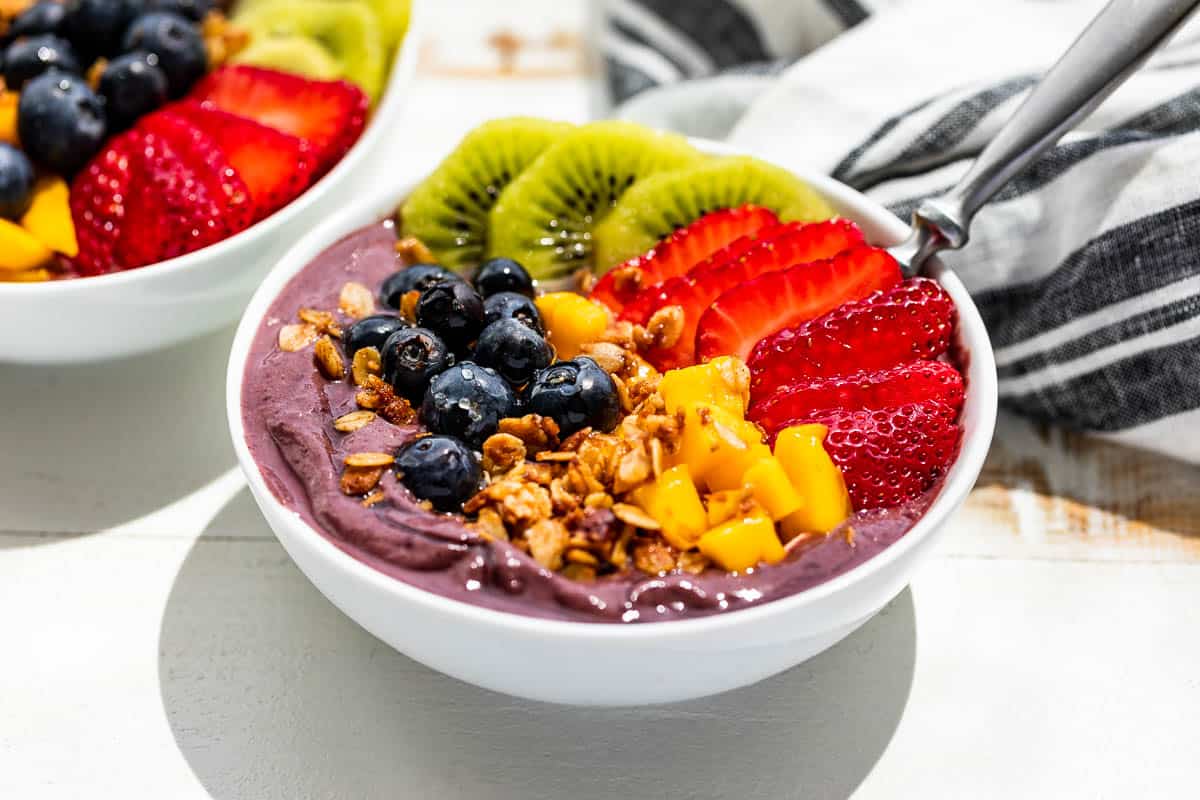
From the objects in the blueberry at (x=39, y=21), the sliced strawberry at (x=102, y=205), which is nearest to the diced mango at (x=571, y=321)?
the sliced strawberry at (x=102, y=205)

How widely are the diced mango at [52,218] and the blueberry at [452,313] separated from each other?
2.64ft

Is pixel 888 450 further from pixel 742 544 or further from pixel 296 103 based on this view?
pixel 296 103

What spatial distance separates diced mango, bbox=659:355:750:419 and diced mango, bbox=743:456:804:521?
16 cm

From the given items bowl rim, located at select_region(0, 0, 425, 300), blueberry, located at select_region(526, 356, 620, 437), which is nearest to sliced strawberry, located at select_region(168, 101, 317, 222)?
bowl rim, located at select_region(0, 0, 425, 300)

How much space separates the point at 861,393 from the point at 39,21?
6.61 feet

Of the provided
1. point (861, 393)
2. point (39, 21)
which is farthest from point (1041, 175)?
point (39, 21)

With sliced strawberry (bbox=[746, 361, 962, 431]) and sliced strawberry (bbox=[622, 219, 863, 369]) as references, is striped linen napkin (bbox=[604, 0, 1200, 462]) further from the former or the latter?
sliced strawberry (bbox=[746, 361, 962, 431])

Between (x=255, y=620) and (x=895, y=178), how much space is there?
1.49 m

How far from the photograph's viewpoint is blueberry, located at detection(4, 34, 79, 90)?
241cm

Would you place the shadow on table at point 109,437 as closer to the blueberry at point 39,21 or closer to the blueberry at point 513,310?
the blueberry at point 513,310

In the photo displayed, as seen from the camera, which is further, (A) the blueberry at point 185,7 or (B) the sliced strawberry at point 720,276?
(A) the blueberry at point 185,7

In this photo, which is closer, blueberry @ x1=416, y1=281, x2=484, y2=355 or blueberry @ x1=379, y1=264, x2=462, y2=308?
blueberry @ x1=416, y1=281, x2=484, y2=355

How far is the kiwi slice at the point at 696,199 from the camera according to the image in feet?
6.84

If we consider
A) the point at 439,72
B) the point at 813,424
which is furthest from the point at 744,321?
the point at 439,72
